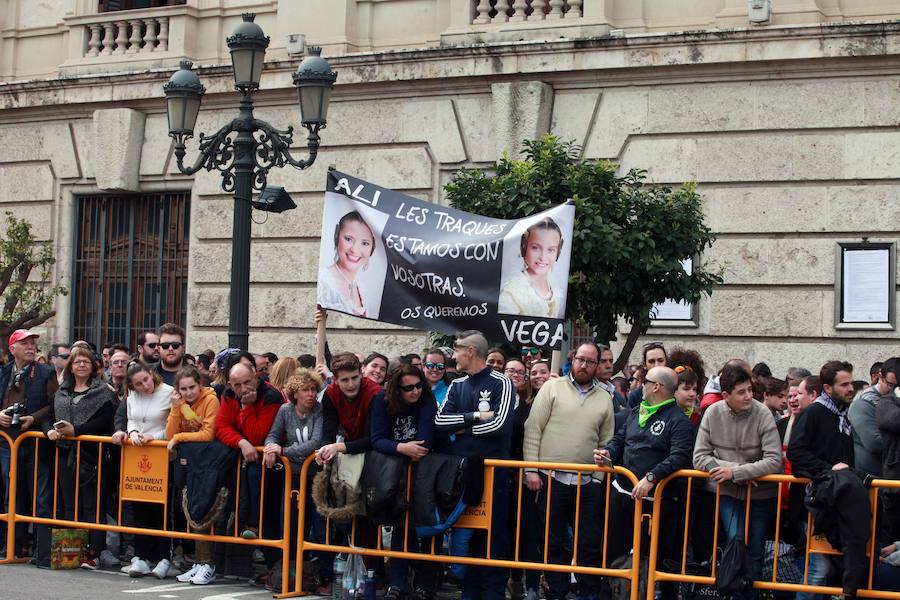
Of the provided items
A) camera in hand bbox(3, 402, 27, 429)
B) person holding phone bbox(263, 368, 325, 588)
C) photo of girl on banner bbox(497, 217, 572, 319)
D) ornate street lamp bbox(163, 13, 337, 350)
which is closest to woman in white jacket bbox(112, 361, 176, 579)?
camera in hand bbox(3, 402, 27, 429)

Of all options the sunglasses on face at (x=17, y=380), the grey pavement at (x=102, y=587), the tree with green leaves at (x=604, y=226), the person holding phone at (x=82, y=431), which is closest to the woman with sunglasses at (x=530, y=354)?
the tree with green leaves at (x=604, y=226)

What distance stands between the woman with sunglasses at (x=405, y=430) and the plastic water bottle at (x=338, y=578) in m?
0.32

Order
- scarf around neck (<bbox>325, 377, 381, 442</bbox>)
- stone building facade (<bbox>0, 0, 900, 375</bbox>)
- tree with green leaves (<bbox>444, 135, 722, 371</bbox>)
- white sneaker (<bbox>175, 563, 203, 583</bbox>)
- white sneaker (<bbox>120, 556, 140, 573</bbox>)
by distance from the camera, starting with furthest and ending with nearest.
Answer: stone building facade (<bbox>0, 0, 900, 375</bbox>), tree with green leaves (<bbox>444, 135, 722, 371</bbox>), white sneaker (<bbox>120, 556, 140, 573</bbox>), white sneaker (<bbox>175, 563, 203, 583</bbox>), scarf around neck (<bbox>325, 377, 381, 442</bbox>)

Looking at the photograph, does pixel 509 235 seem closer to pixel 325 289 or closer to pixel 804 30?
pixel 325 289

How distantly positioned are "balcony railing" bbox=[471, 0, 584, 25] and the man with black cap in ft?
25.4

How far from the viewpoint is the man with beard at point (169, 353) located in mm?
12117

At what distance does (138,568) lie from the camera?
428 inches

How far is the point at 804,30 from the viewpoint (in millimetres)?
15453

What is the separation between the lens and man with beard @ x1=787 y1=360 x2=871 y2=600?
8672 mm

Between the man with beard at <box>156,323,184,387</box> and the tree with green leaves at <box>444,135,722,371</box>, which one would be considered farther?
the tree with green leaves at <box>444,135,722,371</box>

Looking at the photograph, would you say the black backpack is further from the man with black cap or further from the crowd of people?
the man with black cap

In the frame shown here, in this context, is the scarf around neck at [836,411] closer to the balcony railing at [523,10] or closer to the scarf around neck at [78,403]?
the scarf around neck at [78,403]

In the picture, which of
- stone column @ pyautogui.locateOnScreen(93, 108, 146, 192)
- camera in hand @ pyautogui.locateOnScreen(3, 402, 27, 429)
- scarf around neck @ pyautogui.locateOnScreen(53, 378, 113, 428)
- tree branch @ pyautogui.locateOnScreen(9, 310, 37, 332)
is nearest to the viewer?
scarf around neck @ pyautogui.locateOnScreen(53, 378, 113, 428)

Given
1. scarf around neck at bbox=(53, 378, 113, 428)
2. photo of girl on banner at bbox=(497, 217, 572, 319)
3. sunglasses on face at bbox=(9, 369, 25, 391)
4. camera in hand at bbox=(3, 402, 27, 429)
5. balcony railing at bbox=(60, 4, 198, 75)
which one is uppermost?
balcony railing at bbox=(60, 4, 198, 75)
